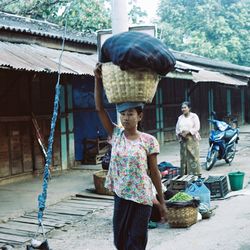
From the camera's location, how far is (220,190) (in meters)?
7.62

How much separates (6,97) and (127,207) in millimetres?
6522

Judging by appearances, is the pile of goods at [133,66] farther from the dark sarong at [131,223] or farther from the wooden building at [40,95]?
the wooden building at [40,95]

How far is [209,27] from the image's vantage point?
34.2m

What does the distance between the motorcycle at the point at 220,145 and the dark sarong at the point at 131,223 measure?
23.7 feet

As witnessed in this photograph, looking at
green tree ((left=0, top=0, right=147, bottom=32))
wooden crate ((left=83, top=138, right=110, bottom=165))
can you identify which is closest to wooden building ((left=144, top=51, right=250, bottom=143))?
wooden crate ((left=83, top=138, right=110, bottom=165))

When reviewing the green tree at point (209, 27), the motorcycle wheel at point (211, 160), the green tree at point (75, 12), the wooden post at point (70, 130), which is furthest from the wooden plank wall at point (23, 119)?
the green tree at point (209, 27)

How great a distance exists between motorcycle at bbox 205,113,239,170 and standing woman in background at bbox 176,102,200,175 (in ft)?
4.99

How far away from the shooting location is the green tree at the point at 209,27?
33719 millimetres

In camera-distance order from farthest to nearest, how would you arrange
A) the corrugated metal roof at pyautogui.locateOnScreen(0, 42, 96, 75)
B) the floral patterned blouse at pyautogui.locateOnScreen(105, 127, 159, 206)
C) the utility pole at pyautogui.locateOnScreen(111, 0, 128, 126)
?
the corrugated metal roof at pyautogui.locateOnScreen(0, 42, 96, 75), the utility pole at pyautogui.locateOnScreen(111, 0, 128, 126), the floral patterned blouse at pyautogui.locateOnScreen(105, 127, 159, 206)

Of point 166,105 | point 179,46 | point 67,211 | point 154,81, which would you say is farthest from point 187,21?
point 154,81

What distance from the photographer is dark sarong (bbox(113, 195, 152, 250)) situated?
357cm

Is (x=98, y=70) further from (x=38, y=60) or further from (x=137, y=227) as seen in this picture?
(x=38, y=60)

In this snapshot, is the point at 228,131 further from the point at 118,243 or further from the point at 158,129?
the point at 118,243

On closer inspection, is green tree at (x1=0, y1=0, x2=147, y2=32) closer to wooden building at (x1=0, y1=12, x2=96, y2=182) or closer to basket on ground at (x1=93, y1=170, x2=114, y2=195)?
wooden building at (x1=0, y1=12, x2=96, y2=182)
